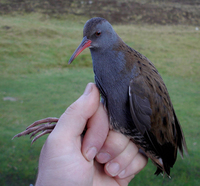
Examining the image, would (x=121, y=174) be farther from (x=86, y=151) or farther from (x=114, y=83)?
(x=114, y=83)

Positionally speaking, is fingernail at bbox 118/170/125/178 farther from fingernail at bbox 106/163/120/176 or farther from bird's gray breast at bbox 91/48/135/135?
bird's gray breast at bbox 91/48/135/135

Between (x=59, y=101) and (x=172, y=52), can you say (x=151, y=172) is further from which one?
(x=172, y=52)

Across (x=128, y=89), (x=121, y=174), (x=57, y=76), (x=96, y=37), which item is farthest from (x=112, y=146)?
(x=57, y=76)

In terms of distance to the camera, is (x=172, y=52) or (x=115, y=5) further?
(x=115, y=5)

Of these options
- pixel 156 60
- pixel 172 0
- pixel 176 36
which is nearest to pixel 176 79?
pixel 156 60

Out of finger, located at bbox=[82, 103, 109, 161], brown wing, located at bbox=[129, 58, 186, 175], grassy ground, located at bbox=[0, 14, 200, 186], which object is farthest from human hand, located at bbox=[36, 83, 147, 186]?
grassy ground, located at bbox=[0, 14, 200, 186]

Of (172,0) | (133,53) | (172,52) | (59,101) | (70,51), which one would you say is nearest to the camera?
(133,53)
